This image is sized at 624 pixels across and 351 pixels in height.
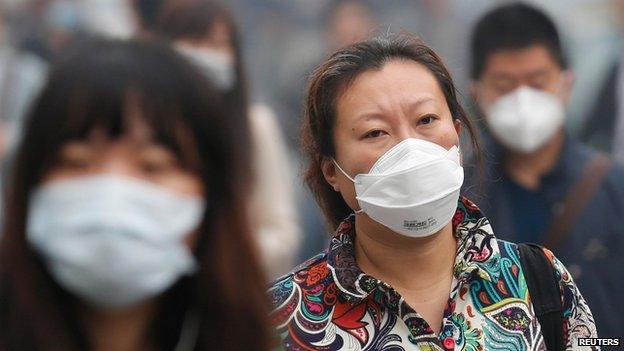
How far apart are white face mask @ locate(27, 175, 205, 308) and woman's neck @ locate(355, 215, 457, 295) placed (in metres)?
Answer: 1.09

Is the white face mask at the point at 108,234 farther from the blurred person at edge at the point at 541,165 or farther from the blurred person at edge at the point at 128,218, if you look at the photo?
the blurred person at edge at the point at 541,165

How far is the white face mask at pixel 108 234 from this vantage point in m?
2.59

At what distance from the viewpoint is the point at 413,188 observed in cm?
376

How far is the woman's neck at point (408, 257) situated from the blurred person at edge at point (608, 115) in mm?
3720

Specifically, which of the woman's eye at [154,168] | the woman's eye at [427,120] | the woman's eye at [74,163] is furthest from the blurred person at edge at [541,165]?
the woman's eye at [74,163]

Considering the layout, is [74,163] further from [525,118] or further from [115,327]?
[525,118]

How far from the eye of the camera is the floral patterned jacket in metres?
3.47

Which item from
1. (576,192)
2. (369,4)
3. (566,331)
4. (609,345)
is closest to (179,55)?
(566,331)

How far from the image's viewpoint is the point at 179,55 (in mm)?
2826

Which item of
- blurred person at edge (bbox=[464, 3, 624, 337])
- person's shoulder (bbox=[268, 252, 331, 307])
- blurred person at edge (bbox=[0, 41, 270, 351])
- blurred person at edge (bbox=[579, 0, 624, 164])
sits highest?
blurred person at edge (bbox=[0, 41, 270, 351])

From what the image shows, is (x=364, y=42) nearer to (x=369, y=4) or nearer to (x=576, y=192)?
(x=576, y=192)

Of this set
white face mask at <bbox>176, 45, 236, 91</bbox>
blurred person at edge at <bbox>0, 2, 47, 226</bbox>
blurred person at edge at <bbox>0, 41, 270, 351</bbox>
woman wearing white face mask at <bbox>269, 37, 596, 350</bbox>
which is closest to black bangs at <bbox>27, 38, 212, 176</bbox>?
blurred person at edge at <bbox>0, 41, 270, 351</bbox>

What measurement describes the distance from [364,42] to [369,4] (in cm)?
500

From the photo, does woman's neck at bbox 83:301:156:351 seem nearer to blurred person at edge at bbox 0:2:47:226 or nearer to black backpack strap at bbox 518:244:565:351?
black backpack strap at bbox 518:244:565:351
